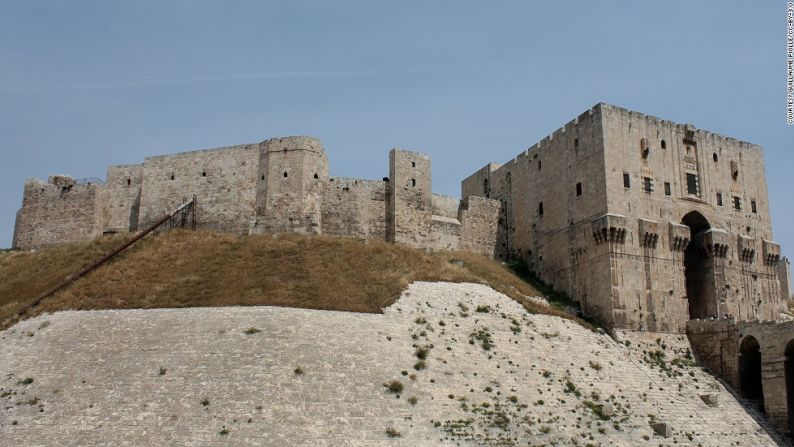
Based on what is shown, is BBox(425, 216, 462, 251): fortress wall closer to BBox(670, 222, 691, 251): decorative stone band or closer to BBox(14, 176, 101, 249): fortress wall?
BBox(670, 222, 691, 251): decorative stone band

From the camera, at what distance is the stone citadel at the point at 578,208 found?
3969cm

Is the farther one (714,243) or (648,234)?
(714,243)

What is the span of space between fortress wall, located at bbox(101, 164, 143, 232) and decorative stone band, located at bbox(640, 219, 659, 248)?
28.4m

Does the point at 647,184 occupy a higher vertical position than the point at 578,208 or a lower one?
higher

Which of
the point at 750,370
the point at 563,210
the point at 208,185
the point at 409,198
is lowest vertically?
the point at 750,370

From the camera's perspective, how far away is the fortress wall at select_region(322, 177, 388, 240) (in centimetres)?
4225

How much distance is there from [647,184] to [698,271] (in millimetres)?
6151

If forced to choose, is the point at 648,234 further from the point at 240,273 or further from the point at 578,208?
the point at 240,273

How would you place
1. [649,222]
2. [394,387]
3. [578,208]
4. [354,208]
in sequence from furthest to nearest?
[354,208]
[578,208]
[649,222]
[394,387]

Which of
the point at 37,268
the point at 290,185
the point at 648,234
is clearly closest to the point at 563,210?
the point at 648,234

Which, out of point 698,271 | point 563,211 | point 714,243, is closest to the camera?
point 714,243

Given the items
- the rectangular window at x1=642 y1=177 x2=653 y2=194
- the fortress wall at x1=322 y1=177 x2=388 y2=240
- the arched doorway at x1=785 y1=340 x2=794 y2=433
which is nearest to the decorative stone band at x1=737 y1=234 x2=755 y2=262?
the rectangular window at x1=642 y1=177 x2=653 y2=194

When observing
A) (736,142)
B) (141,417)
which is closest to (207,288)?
(141,417)

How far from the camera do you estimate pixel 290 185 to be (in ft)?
136
